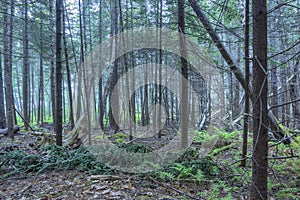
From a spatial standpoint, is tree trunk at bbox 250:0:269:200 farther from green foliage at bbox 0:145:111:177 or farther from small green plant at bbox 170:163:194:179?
green foliage at bbox 0:145:111:177

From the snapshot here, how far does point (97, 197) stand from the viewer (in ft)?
11.7

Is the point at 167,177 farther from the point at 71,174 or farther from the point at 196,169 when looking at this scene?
the point at 71,174

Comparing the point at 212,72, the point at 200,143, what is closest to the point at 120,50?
the point at 212,72

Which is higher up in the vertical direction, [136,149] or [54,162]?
[136,149]

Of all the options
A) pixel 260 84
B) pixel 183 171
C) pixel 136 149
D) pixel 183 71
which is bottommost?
pixel 183 171

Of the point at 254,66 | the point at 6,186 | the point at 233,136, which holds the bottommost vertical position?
the point at 6,186

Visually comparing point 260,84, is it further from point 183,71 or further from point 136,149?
point 136,149

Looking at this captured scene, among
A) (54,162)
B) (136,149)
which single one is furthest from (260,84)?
(54,162)

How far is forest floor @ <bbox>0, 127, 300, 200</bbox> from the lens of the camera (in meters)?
3.69

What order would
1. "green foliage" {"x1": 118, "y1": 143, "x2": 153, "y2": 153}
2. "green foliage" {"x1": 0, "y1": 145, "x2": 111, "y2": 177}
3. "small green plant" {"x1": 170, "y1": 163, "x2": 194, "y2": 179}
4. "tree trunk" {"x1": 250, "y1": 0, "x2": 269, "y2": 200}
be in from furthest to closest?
"green foliage" {"x1": 118, "y1": 143, "x2": 153, "y2": 153}, "green foliage" {"x1": 0, "y1": 145, "x2": 111, "y2": 177}, "small green plant" {"x1": 170, "y1": 163, "x2": 194, "y2": 179}, "tree trunk" {"x1": 250, "y1": 0, "x2": 269, "y2": 200}

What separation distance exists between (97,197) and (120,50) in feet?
29.1

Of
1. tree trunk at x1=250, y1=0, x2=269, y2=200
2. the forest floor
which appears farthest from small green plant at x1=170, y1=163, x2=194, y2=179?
tree trunk at x1=250, y1=0, x2=269, y2=200

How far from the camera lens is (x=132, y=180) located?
427 centimetres

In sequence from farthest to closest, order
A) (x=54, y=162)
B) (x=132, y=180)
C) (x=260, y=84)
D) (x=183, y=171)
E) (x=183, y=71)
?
(x=183, y=71)
(x=54, y=162)
(x=183, y=171)
(x=132, y=180)
(x=260, y=84)
